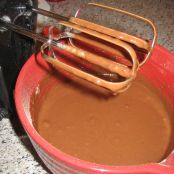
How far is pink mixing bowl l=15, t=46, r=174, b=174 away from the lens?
13.2 inches

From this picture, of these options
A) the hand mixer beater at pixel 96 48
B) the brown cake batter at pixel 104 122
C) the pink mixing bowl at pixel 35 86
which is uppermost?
the hand mixer beater at pixel 96 48

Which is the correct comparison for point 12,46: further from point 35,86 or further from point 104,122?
point 104,122

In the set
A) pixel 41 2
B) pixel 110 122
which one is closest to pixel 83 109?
pixel 110 122

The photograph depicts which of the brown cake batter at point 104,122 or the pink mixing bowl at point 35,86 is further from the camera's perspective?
the brown cake batter at point 104,122

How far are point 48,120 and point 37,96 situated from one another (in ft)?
0.14

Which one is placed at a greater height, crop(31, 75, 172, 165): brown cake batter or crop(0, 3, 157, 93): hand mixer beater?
crop(0, 3, 157, 93): hand mixer beater

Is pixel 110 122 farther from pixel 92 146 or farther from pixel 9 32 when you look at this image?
pixel 9 32

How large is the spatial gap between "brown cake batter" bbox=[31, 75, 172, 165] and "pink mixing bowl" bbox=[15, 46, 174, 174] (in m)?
0.03

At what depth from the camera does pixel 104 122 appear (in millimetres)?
478

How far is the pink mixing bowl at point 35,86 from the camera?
336 millimetres

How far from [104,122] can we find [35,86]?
12 centimetres

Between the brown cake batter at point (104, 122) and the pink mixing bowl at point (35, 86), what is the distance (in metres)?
0.03

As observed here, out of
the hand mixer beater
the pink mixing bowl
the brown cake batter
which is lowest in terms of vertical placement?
the brown cake batter

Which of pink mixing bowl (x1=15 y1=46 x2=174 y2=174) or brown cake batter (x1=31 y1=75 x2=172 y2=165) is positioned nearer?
pink mixing bowl (x1=15 y1=46 x2=174 y2=174)
